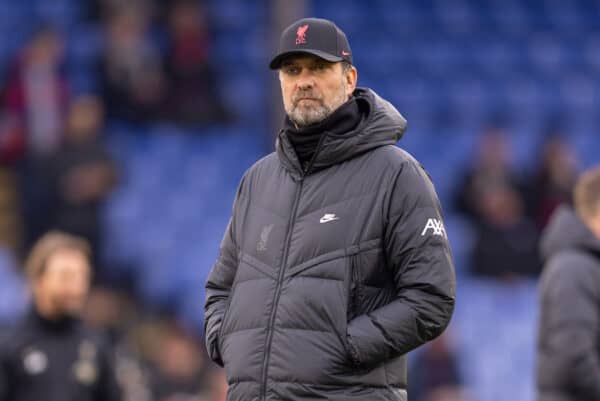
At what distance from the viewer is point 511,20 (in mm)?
15625

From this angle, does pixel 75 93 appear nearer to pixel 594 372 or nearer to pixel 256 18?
pixel 256 18

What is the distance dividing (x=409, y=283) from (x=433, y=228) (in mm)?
178

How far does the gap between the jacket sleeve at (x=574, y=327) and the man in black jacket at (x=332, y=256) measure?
1403mm

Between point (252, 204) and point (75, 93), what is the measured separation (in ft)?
31.4

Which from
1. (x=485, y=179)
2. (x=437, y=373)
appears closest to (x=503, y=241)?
(x=485, y=179)

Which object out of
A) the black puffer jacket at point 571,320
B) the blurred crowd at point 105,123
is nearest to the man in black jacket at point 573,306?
the black puffer jacket at point 571,320

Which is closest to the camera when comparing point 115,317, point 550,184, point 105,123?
point 115,317

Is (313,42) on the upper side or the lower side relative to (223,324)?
upper

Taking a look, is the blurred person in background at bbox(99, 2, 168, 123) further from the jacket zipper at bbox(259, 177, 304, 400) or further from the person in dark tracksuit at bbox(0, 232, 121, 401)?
the jacket zipper at bbox(259, 177, 304, 400)

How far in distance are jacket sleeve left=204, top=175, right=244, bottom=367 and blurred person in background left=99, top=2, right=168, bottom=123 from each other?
28.8 feet

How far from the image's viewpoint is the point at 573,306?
18.5ft

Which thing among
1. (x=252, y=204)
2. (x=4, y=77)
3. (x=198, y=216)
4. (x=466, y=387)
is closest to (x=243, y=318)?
(x=252, y=204)

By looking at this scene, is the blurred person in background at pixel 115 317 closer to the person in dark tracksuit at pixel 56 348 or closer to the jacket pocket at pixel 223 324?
the person in dark tracksuit at pixel 56 348

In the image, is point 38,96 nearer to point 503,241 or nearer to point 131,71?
point 131,71
